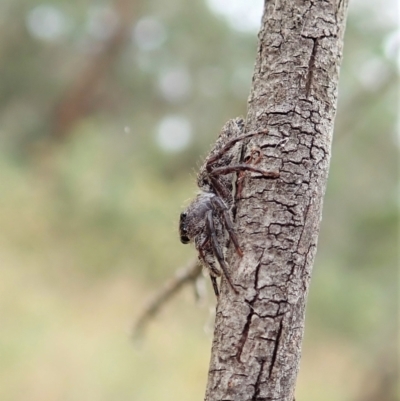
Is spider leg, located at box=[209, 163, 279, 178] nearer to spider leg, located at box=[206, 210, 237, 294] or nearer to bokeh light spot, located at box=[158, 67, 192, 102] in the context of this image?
spider leg, located at box=[206, 210, 237, 294]

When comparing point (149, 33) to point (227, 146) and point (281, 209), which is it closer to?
point (227, 146)

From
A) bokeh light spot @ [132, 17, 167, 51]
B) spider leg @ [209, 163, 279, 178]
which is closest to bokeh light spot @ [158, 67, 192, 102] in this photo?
bokeh light spot @ [132, 17, 167, 51]

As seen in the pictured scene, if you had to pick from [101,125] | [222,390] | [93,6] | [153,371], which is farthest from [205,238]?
[93,6]

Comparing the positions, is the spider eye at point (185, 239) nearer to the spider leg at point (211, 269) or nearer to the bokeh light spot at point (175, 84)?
the spider leg at point (211, 269)

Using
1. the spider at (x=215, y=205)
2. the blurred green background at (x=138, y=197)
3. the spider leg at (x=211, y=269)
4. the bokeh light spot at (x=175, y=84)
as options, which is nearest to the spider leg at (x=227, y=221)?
the spider at (x=215, y=205)

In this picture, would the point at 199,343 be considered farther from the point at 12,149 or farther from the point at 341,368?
the point at 12,149

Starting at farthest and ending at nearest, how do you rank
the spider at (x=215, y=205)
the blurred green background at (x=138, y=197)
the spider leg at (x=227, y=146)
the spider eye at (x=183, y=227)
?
the blurred green background at (x=138, y=197), the spider eye at (x=183, y=227), the spider at (x=215, y=205), the spider leg at (x=227, y=146)
